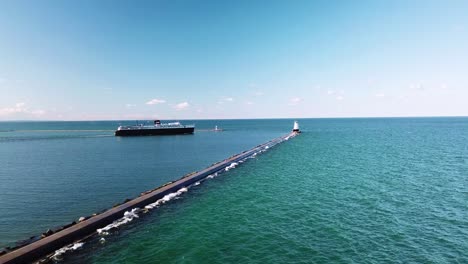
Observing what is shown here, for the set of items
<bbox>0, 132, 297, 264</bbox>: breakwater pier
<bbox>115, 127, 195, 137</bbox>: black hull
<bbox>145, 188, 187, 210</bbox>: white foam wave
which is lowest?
<bbox>145, 188, 187, 210</bbox>: white foam wave

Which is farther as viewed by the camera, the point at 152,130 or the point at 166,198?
the point at 152,130

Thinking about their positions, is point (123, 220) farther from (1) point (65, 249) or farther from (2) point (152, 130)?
(2) point (152, 130)

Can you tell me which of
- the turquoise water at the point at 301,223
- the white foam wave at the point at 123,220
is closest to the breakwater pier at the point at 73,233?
the white foam wave at the point at 123,220

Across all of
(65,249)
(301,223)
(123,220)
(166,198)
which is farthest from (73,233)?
(301,223)

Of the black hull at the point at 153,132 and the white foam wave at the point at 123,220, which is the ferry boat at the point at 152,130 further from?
the white foam wave at the point at 123,220

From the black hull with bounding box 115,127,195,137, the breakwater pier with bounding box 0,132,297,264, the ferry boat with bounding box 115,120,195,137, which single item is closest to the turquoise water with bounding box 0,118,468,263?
the breakwater pier with bounding box 0,132,297,264

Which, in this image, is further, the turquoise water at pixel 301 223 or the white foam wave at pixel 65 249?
the white foam wave at pixel 65 249

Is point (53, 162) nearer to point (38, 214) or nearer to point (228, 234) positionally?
point (38, 214)

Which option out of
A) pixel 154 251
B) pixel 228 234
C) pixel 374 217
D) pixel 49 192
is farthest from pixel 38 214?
pixel 374 217

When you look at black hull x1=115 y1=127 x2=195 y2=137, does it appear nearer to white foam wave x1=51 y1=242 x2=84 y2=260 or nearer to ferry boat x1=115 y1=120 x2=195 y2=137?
ferry boat x1=115 y1=120 x2=195 y2=137

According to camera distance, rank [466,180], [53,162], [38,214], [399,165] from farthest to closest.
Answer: [53,162] < [399,165] < [466,180] < [38,214]

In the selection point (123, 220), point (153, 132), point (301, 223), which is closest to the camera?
point (301, 223)
